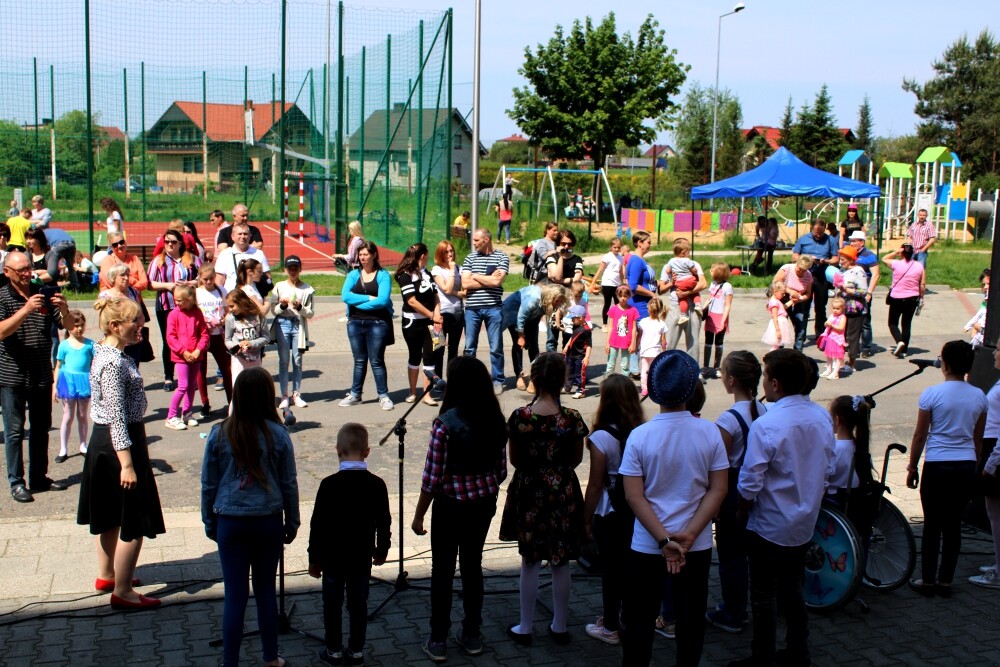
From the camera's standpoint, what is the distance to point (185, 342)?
9.36 metres

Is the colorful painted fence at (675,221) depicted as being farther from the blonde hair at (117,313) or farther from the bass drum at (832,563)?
the blonde hair at (117,313)

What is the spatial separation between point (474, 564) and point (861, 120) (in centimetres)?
7925

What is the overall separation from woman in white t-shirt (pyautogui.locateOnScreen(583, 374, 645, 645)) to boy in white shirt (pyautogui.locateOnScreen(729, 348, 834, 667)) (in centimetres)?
62

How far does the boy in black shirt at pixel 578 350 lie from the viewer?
1099 centimetres

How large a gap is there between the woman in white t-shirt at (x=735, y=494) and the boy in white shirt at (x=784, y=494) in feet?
0.63

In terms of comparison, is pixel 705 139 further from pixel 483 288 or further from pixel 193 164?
pixel 483 288

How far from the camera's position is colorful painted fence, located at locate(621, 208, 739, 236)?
36.0m

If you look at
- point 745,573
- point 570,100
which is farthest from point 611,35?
point 745,573

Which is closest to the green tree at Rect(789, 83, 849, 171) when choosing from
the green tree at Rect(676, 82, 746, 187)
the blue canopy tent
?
the green tree at Rect(676, 82, 746, 187)

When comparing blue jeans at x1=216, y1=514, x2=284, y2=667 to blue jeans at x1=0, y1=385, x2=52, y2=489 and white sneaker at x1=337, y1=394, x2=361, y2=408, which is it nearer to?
blue jeans at x1=0, y1=385, x2=52, y2=489

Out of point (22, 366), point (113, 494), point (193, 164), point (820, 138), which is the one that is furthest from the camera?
point (820, 138)

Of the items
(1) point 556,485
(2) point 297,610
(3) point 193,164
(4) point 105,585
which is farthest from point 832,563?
(3) point 193,164

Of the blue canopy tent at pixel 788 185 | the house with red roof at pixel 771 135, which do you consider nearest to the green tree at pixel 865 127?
the house with red roof at pixel 771 135

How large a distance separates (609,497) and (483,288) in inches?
229
